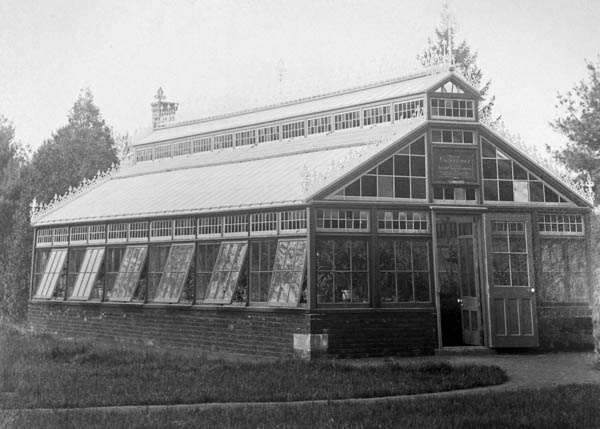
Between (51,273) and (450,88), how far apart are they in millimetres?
14854

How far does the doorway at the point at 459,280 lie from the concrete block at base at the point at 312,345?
439 cm

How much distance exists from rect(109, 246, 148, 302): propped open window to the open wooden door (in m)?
9.92

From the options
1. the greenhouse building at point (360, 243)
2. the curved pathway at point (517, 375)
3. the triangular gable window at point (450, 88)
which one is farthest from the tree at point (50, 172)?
the triangular gable window at point (450, 88)

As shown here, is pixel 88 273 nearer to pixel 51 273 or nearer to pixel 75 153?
pixel 51 273

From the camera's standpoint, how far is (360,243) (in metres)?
19.5

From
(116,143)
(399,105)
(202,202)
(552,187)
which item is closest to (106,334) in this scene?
(202,202)

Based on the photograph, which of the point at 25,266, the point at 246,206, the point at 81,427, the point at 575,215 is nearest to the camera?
the point at 81,427

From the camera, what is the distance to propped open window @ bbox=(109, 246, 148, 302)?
2430 cm

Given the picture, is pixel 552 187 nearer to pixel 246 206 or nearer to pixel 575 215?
pixel 575 215

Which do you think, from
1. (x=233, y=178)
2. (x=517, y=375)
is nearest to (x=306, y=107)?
(x=233, y=178)

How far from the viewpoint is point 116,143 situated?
48438mm

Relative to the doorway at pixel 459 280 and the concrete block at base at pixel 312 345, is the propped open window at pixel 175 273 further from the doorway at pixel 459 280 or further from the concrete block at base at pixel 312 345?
the doorway at pixel 459 280

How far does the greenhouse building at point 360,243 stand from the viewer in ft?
63.4

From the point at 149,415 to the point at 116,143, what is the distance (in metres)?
39.0
